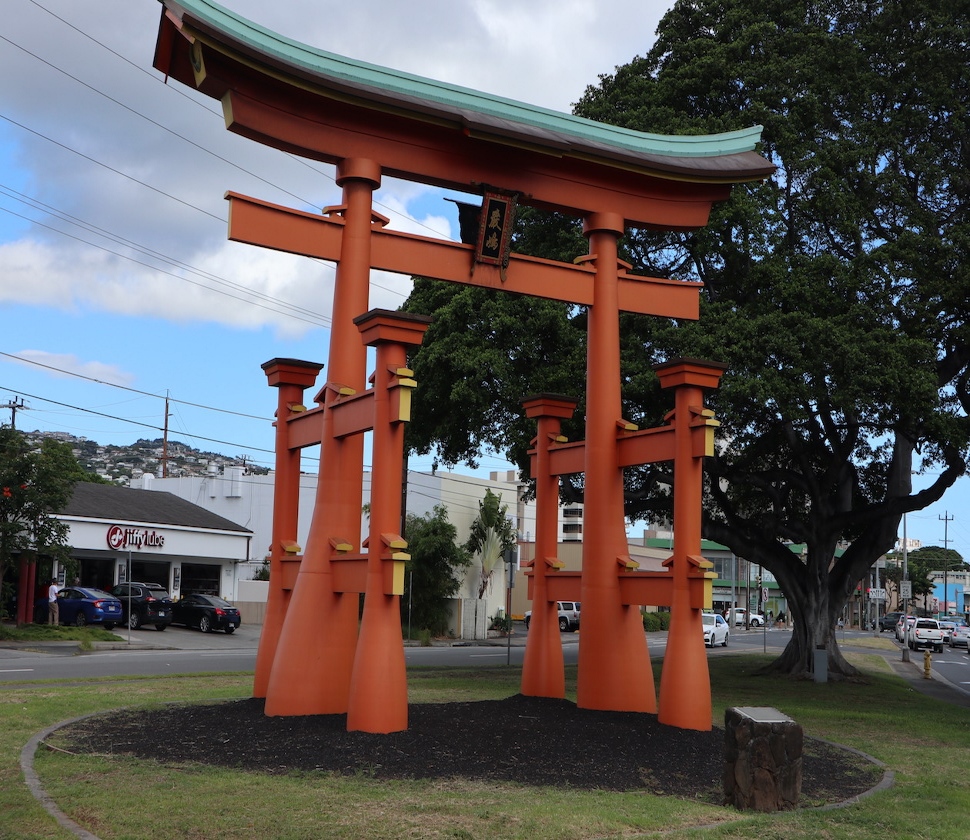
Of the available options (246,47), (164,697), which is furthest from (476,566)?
(246,47)

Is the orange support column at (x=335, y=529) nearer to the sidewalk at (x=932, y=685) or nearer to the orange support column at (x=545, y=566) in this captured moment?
the orange support column at (x=545, y=566)

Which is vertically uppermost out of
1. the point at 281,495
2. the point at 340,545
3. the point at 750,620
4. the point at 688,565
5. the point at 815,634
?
the point at 281,495

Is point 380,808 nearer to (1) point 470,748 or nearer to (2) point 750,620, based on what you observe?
(1) point 470,748

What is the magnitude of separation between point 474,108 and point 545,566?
645cm

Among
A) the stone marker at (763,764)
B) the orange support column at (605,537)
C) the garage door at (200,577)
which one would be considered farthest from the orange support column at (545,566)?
the garage door at (200,577)

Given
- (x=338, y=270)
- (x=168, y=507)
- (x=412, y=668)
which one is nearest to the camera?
(x=338, y=270)

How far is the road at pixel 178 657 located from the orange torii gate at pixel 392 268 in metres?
8.65

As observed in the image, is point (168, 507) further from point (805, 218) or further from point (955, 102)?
point (955, 102)

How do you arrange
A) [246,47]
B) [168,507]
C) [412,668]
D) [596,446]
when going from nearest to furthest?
[246,47] → [596,446] → [412,668] → [168,507]

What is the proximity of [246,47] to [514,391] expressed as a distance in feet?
31.6

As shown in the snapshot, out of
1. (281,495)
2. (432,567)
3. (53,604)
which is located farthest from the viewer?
(432,567)

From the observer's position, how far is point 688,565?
12.9m

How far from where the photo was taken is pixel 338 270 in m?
13.2

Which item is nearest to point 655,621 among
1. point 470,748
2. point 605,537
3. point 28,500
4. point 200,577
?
point 200,577
